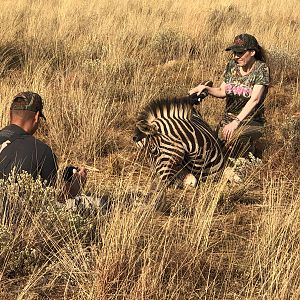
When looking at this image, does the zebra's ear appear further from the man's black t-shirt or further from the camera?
the man's black t-shirt

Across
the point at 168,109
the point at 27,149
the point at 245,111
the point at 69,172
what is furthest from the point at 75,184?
the point at 245,111

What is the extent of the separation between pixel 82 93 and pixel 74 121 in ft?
1.36

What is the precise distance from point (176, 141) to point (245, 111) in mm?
1028

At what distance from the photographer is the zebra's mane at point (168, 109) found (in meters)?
5.13

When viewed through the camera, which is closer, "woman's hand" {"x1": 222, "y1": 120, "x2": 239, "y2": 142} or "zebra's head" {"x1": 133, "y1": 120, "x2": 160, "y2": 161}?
"zebra's head" {"x1": 133, "y1": 120, "x2": 160, "y2": 161}

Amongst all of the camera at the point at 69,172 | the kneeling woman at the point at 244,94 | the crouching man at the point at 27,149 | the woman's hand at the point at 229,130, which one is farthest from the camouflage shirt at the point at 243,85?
the crouching man at the point at 27,149

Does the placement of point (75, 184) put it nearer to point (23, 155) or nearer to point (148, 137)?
point (23, 155)

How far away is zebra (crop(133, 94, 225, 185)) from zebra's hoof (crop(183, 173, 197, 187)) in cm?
9

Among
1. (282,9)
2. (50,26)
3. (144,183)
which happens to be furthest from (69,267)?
(282,9)

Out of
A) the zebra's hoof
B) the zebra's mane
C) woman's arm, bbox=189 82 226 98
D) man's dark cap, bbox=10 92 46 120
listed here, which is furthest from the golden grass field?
woman's arm, bbox=189 82 226 98

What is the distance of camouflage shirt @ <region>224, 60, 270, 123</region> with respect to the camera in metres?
5.64

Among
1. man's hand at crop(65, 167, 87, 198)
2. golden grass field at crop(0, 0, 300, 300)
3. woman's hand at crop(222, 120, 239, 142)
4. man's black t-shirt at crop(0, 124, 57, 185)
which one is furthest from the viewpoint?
woman's hand at crop(222, 120, 239, 142)

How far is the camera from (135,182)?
488cm

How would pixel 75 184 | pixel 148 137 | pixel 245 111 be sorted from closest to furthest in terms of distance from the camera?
pixel 75 184
pixel 148 137
pixel 245 111
